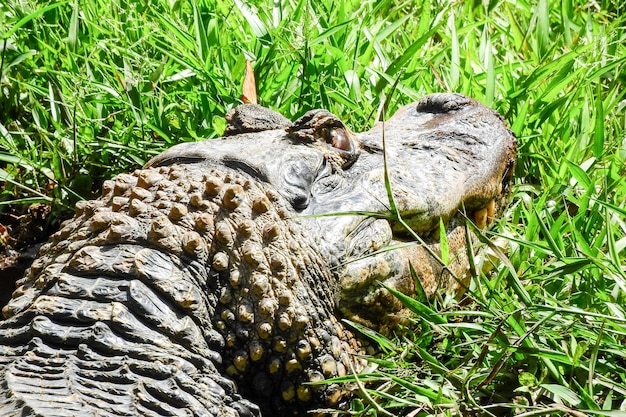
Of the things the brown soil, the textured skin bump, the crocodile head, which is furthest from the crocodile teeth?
the brown soil

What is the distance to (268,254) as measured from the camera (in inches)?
92.7

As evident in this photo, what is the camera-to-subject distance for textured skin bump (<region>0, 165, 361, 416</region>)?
6.92 ft

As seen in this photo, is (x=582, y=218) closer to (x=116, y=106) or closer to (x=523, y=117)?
(x=523, y=117)

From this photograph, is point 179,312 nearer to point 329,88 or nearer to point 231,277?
point 231,277

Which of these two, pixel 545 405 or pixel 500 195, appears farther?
pixel 500 195

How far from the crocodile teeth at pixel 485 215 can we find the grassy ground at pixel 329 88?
0.21 feet

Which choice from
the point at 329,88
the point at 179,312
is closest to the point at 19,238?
the point at 329,88

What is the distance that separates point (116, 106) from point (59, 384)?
1821mm

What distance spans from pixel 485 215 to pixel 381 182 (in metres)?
0.46

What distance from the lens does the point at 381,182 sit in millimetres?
2703

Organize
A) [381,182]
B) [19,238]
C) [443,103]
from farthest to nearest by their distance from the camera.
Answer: [19,238], [443,103], [381,182]

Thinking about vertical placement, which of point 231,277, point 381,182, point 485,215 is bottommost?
point 485,215

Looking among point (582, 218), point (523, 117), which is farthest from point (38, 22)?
point (582, 218)

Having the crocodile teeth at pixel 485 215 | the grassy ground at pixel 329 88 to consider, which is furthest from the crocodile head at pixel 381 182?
the grassy ground at pixel 329 88
